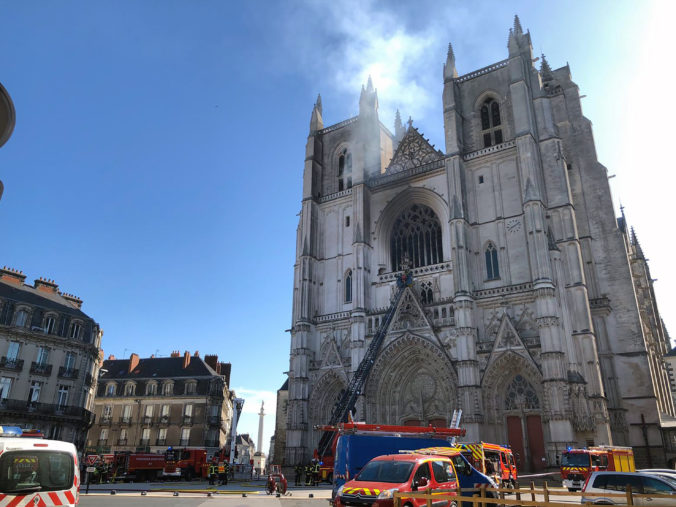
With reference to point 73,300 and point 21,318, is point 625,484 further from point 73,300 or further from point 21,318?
point 73,300

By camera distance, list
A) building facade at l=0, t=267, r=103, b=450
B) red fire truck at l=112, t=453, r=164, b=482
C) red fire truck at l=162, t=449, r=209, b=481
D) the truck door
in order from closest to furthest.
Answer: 1. the truck door
2. red fire truck at l=112, t=453, r=164, b=482
3. red fire truck at l=162, t=449, r=209, b=481
4. building facade at l=0, t=267, r=103, b=450

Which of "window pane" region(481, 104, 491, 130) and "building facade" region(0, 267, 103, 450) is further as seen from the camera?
"window pane" region(481, 104, 491, 130)

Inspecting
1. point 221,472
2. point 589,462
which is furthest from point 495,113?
point 221,472

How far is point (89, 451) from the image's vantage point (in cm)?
3844

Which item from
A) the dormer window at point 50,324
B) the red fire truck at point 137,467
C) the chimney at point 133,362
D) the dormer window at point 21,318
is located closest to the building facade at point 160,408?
the chimney at point 133,362

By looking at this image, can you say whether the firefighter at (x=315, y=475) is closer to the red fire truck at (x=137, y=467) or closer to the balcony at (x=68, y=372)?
the red fire truck at (x=137, y=467)

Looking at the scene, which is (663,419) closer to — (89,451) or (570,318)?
(570,318)

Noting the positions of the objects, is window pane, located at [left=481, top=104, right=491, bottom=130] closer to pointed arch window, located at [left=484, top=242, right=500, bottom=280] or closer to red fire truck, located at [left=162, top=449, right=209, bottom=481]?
pointed arch window, located at [left=484, top=242, right=500, bottom=280]

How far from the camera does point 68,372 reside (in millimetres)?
28812

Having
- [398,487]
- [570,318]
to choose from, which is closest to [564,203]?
[570,318]

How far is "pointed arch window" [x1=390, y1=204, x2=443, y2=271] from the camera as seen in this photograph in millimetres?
30828

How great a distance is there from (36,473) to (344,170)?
31467 mm

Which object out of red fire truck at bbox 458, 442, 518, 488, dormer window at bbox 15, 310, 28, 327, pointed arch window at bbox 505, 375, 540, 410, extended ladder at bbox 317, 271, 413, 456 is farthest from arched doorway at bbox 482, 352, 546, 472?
dormer window at bbox 15, 310, 28, 327

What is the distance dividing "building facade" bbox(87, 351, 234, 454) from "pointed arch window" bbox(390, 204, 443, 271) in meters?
18.2
